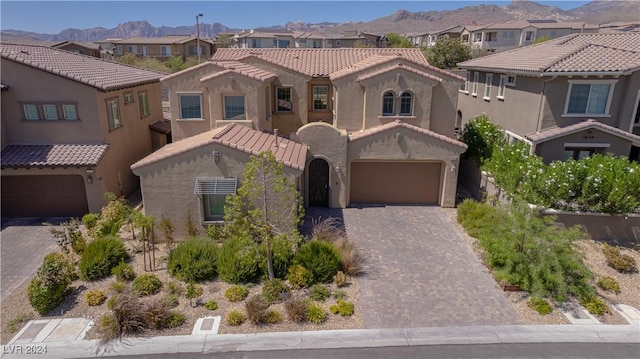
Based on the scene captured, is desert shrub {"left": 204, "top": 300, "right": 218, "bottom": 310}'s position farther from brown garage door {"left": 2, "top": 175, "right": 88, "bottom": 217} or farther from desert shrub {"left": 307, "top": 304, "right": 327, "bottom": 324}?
brown garage door {"left": 2, "top": 175, "right": 88, "bottom": 217}

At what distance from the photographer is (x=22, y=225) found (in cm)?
1956

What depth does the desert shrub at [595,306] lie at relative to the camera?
13.0 meters

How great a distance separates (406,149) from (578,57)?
32.8 feet

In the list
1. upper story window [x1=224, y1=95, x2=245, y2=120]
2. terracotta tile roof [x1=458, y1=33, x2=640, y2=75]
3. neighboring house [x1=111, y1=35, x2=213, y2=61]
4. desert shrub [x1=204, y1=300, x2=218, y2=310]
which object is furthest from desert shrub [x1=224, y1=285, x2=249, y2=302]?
neighboring house [x1=111, y1=35, x2=213, y2=61]

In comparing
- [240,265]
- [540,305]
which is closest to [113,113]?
[240,265]

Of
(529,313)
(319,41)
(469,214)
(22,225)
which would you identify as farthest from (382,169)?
(319,41)

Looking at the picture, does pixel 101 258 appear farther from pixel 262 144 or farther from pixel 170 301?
pixel 262 144

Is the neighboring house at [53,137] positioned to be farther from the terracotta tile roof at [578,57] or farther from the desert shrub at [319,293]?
the terracotta tile roof at [578,57]

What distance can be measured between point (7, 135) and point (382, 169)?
1841cm

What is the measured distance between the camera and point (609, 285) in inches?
564

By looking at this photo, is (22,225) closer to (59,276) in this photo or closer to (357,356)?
(59,276)

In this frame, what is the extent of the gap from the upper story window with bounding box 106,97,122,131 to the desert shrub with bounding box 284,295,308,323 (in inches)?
565

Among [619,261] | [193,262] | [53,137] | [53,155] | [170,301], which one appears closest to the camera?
[170,301]

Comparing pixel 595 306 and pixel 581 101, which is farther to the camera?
pixel 581 101
